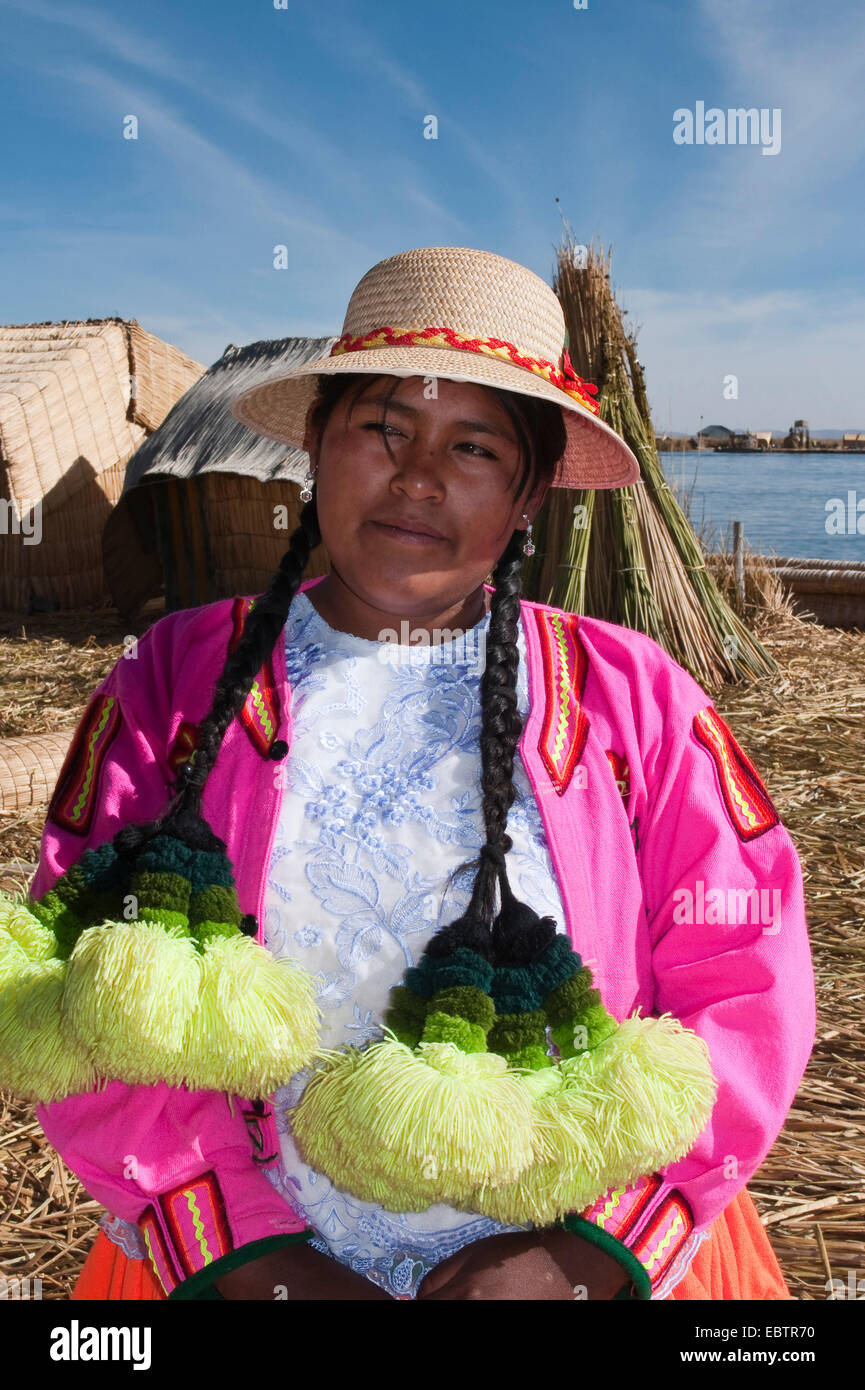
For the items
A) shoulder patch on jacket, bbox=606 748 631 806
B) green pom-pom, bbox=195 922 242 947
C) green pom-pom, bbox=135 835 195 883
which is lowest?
green pom-pom, bbox=195 922 242 947

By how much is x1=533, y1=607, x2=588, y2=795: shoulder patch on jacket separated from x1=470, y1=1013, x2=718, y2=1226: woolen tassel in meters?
0.38

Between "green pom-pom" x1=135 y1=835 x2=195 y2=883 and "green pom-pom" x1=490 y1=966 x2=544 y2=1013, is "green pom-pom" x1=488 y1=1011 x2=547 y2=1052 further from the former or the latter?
"green pom-pom" x1=135 y1=835 x2=195 y2=883

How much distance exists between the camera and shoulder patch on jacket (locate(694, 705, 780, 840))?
4.58ft

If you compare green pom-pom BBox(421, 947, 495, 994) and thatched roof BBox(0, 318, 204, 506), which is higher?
thatched roof BBox(0, 318, 204, 506)

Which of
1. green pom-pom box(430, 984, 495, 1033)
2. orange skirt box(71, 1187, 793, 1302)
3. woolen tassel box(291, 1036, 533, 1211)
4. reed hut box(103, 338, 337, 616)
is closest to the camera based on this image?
woolen tassel box(291, 1036, 533, 1211)

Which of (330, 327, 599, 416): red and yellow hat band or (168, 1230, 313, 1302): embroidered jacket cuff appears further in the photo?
(330, 327, 599, 416): red and yellow hat band

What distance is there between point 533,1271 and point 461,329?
1168 mm

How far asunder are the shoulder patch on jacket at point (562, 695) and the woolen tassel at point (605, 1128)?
1.23 feet

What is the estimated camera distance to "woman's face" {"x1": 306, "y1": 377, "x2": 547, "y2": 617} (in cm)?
144

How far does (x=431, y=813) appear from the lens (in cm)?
137

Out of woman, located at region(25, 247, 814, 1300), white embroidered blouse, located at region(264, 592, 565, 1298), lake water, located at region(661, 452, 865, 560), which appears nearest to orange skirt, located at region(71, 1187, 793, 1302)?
woman, located at region(25, 247, 814, 1300)

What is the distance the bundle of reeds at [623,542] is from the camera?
484cm

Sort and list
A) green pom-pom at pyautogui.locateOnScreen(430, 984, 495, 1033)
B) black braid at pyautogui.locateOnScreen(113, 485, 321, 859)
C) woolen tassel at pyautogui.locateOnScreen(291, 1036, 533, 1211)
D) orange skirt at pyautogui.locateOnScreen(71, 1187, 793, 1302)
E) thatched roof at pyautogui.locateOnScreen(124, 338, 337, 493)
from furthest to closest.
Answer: thatched roof at pyautogui.locateOnScreen(124, 338, 337, 493) < orange skirt at pyautogui.locateOnScreen(71, 1187, 793, 1302) < black braid at pyautogui.locateOnScreen(113, 485, 321, 859) < green pom-pom at pyautogui.locateOnScreen(430, 984, 495, 1033) < woolen tassel at pyautogui.locateOnScreen(291, 1036, 533, 1211)

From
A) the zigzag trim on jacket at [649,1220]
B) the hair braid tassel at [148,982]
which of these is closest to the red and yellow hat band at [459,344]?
the hair braid tassel at [148,982]
